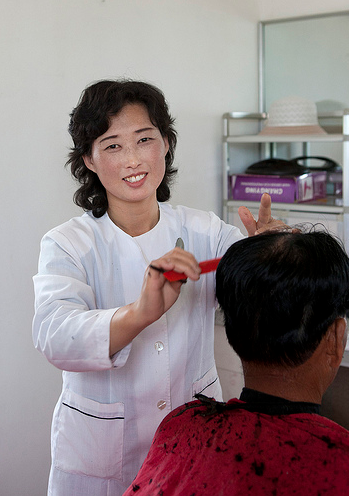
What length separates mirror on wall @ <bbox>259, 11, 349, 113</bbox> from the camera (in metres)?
2.98

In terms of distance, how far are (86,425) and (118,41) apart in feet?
5.02

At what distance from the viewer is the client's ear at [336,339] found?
102 cm

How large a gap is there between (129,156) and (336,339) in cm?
67

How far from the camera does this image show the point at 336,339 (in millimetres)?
1020

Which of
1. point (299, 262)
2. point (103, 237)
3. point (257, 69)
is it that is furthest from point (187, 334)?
point (257, 69)

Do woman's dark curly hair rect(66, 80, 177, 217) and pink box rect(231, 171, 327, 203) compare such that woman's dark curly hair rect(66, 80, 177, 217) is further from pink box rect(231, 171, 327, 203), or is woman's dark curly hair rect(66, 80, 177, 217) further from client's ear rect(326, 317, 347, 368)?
pink box rect(231, 171, 327, 203)

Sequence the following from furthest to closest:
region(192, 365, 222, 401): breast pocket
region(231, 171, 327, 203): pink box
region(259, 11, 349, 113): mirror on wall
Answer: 1. region(259, 11, 349, 113): mirror on wall
2. region(231, 171, 327, 203): pink box
3. region(192, 365, 222, 401): breast pocket

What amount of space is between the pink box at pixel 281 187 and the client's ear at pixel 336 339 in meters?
1.77

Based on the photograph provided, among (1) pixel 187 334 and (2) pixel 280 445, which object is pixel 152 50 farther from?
(2) pixel 280 445

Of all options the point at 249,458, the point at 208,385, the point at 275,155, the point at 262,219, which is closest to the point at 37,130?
the point at 262,219

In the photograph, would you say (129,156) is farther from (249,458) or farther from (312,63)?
(312,63)

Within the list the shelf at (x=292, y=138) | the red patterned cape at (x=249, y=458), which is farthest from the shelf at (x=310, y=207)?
the red patterned cape at (x=249, y=458)

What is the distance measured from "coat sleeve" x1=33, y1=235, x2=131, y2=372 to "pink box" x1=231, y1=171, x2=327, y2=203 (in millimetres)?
1665

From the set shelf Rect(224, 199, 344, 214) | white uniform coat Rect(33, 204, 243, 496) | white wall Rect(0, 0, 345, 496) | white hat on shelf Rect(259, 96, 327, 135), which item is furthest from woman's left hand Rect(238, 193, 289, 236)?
white hat on shelf Rect(259, 96, 327, 135)
